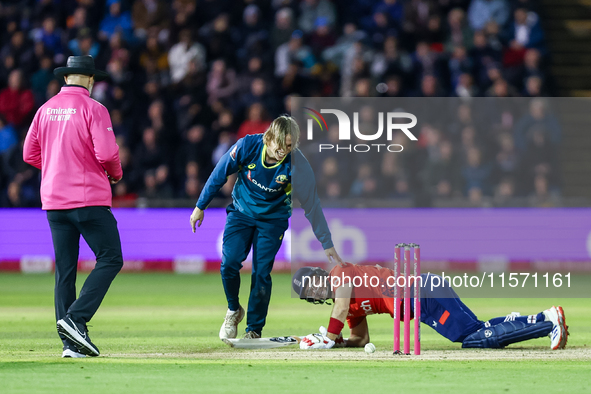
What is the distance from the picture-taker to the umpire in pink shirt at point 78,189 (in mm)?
6992

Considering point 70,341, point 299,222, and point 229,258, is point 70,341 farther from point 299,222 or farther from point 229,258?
point 299,222

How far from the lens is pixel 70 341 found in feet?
22.8

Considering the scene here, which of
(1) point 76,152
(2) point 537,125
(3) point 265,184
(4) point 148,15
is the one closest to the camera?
(1) point 76,152

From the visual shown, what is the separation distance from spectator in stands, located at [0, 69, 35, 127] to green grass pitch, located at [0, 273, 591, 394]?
6669 millimetres

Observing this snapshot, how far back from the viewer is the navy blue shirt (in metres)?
7.86

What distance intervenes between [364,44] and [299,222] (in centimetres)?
836

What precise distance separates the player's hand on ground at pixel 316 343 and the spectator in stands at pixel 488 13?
1118cm

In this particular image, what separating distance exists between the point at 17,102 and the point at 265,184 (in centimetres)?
1057

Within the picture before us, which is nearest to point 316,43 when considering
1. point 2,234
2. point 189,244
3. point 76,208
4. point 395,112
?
point 189,244

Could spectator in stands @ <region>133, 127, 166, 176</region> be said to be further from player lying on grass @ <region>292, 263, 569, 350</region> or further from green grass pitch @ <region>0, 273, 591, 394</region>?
player lying on grass @ <region>292, 263, 569, 350</region>

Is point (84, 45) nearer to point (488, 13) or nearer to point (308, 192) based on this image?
point (488, 13)

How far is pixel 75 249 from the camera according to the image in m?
7.16

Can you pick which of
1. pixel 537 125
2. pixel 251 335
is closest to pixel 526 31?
pixel 537 125

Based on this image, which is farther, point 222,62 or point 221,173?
point 222,62
